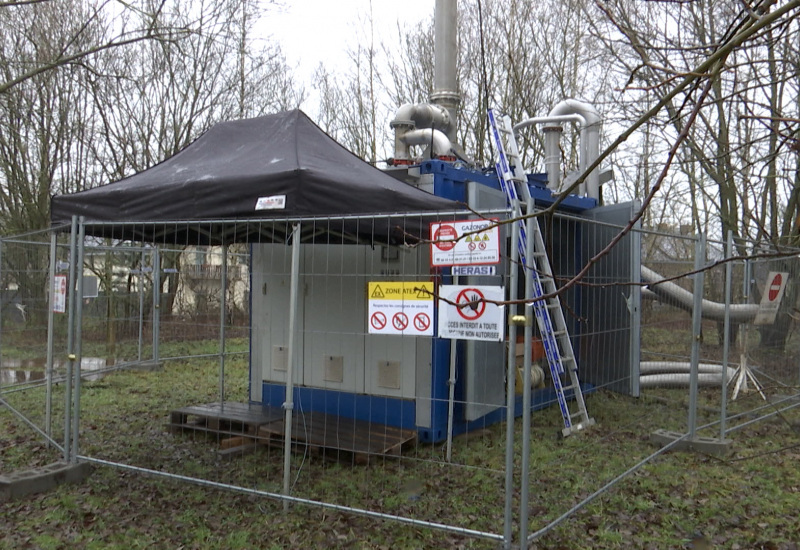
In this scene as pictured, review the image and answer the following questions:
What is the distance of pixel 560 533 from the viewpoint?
4457 millimetres

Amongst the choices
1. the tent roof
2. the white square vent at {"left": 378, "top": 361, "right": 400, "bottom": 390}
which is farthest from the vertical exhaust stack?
the white square vent at {"left": 378, "top": 361, "right": 400, "bottom": 390}

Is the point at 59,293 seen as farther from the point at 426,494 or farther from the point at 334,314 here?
the point at 426,494

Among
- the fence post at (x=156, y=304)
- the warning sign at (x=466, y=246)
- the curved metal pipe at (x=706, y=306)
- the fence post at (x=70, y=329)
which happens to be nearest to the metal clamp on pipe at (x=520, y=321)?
the warning sign at (x=466, y=246)

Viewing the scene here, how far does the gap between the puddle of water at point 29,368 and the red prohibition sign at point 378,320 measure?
5.94m

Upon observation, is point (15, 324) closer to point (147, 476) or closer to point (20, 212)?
point (147, 476)

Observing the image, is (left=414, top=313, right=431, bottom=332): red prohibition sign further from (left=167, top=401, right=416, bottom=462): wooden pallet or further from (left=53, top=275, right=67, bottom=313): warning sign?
(left=53, top=275, right=67, bottom=313): warning sign

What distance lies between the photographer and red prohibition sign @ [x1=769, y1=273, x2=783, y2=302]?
7.87 metres

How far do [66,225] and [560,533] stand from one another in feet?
15.2

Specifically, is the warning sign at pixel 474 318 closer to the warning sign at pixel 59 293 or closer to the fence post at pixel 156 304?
the warning sign at pixel 59 293

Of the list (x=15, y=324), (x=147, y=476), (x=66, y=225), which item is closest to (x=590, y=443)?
(x=147, y=476)

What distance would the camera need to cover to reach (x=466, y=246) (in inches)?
170

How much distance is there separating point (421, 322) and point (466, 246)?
617mm

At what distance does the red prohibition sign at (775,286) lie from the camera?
25.8ft

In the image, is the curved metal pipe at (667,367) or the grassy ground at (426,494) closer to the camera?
the grassy ground at (426,494)
